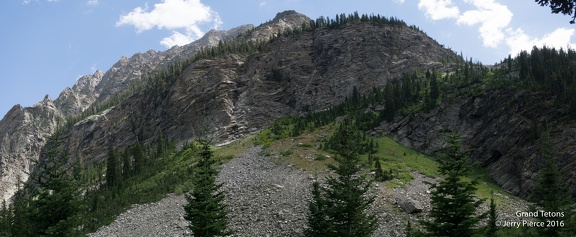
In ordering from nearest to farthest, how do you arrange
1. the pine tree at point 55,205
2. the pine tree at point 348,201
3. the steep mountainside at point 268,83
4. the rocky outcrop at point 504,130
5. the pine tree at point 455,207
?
the pine tree at point 455,207 < the pine tree at point 55,205 < the pine tree at point 348,201 < the rocky outcrop at point 504,130 < the steep mountainside at point 268,83

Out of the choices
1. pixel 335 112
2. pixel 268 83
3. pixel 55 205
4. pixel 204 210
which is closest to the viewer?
pixel 55 205

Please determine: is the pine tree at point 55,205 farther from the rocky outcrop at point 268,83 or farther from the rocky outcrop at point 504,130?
the rocky outcrop at point 268,83

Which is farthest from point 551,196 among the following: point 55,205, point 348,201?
point 55,205

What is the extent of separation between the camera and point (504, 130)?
273ft

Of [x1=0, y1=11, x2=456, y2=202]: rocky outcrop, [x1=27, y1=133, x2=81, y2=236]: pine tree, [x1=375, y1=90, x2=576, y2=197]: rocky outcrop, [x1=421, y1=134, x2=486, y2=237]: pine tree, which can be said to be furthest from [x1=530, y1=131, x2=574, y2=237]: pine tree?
[x1=0, y1=11, x2=456, y2=202]: rocky outcrop

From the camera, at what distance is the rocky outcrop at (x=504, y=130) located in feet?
219

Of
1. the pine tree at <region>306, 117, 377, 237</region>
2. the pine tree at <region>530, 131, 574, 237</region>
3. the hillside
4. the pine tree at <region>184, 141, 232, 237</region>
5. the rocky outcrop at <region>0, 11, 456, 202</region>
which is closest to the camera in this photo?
the pine tree at <region>306, 117, 377, 237</region>

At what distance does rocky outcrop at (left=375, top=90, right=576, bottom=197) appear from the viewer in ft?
219

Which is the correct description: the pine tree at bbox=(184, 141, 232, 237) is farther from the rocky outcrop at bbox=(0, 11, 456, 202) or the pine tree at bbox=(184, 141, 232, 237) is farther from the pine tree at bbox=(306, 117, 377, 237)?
the rocky outcrop at bbox=(0, 11, 456, 202)

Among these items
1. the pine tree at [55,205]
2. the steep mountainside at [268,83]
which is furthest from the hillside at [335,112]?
the pine tree at [55,205]

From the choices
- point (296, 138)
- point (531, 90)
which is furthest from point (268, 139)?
point (531, 90)

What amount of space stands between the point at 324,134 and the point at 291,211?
4690 cm

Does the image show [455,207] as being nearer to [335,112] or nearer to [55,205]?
[55,205]

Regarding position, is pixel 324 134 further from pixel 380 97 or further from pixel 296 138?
pixel 380 97
